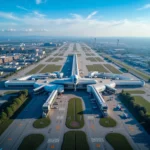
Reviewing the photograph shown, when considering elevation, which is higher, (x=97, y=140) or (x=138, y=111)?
(x=138, y=111)

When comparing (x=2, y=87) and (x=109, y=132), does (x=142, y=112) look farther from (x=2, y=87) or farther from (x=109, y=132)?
(x=2, y=87)

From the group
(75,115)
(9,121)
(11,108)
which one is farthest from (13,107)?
(75,115)

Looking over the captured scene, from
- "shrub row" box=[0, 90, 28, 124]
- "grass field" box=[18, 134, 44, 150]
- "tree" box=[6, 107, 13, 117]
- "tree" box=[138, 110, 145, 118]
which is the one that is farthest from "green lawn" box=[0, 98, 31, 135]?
"tree" box=[138, 110, 145, 118]

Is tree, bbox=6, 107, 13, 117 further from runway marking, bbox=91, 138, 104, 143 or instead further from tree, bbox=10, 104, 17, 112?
runway marking, bbox=91, 138, 104, 143

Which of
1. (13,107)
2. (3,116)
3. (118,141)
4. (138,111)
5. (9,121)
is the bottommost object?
(9,121)

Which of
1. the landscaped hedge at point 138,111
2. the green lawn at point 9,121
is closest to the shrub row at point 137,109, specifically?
the landscaped hedge at point 138,111

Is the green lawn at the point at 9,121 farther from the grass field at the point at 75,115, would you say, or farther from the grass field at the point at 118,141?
the grass field at the point at 118,141

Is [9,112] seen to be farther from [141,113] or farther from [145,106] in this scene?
[145,106]

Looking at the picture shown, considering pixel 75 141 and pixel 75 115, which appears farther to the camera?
pixel 75 115
